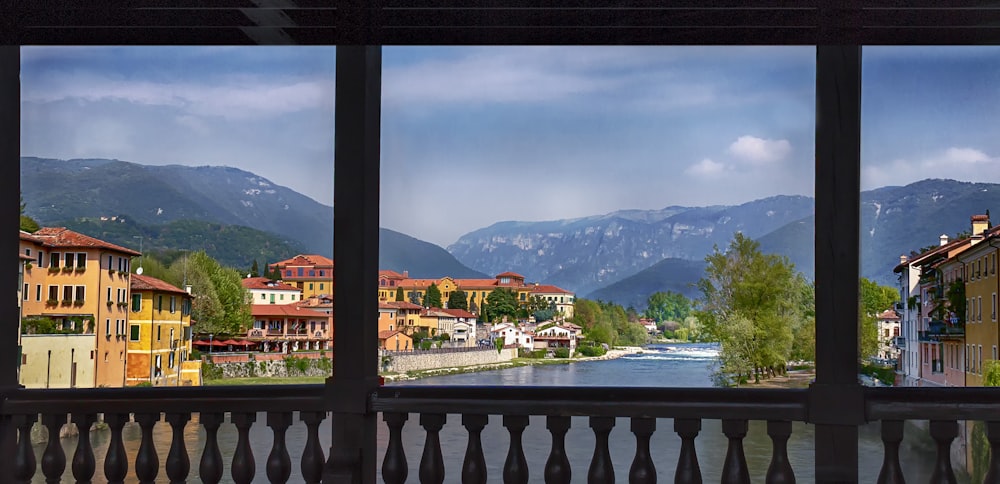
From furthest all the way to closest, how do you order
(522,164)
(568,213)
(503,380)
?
1. (522,164)
2. (568,213)
3. (503,380)

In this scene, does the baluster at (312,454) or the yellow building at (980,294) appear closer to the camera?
the baluster at (312,454)

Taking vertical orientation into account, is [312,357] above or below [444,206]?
below

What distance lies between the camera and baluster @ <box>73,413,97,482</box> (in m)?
2.17

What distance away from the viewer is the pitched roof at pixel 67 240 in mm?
6375

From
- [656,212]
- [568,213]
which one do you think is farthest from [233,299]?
[656,212]

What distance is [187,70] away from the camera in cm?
966

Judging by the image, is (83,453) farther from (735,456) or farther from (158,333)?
(158,333)

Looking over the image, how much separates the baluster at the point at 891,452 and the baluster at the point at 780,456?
211mm

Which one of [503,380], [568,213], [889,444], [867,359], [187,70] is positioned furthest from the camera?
[187,70]

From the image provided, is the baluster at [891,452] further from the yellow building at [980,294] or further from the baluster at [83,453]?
the yellow building at [980,294]

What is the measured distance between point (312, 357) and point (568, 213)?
248 centimetres

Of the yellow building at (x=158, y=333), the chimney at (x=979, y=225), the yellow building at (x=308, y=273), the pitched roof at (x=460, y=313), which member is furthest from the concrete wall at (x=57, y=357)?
the chimney at (x=979, y=225)
